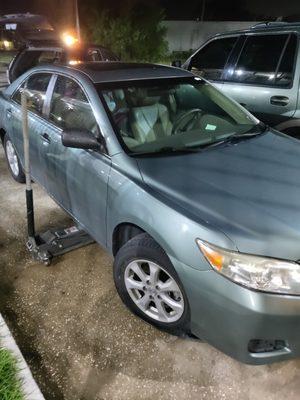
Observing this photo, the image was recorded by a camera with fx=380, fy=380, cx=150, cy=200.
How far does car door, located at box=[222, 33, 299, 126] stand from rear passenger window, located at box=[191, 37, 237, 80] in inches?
8.9

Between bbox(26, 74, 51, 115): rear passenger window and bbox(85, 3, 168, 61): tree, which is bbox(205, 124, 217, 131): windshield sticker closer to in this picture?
bbox(26, 74, 51, 115): rear passenger window

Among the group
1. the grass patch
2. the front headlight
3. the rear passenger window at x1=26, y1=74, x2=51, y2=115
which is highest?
the rear passenger window at x1=26, y1=74, x2=51, y2=115

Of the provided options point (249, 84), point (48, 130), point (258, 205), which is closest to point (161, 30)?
point (249, 84)

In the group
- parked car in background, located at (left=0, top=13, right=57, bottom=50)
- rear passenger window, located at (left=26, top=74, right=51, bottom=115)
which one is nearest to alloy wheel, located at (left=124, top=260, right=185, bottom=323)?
rear passenger window, located at (left=26, top=74, right=51, bottom=115)

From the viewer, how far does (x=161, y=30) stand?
17562 mm

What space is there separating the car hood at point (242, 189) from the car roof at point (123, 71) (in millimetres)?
856

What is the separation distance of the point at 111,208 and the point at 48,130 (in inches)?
46.8

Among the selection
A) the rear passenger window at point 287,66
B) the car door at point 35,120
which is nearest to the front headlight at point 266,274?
the car door at point 35,120

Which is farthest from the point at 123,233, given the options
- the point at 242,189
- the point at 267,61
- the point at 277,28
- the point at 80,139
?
the point at 277,28

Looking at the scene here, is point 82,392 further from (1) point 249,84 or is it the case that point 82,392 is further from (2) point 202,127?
(1) point 249,84

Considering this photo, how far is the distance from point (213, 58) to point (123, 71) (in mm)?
2415

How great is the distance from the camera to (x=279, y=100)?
4.16 m

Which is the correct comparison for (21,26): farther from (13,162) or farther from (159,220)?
(159,220)

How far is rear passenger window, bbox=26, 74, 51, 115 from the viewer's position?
352 centimetres
